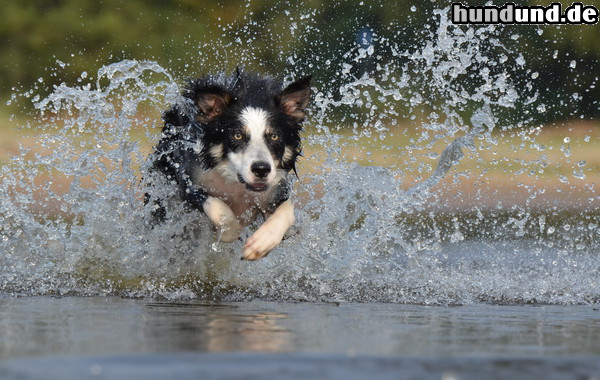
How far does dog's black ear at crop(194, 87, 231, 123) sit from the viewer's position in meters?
6.66

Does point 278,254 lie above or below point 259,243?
below

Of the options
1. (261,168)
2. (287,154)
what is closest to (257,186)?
(261,168)

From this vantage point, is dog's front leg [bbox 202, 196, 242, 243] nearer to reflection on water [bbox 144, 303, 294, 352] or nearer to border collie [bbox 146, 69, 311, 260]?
border collie [bbox 146, 69, 311, 260]

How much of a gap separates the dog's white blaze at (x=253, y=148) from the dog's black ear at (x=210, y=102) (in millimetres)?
161

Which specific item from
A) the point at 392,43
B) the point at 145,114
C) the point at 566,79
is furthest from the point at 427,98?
the point at 145,114

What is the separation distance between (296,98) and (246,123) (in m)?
0.48

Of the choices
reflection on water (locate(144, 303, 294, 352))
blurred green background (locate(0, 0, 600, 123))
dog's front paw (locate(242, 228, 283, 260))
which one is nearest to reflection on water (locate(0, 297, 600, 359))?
reflection on water (locate(144, 303, 294, 352))

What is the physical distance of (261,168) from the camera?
6.21 m

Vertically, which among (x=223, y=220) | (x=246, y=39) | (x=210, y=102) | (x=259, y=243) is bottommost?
(x=259, y=243)

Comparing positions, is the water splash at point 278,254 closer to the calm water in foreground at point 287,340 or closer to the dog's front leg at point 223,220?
the dog's front leg at point 223,220

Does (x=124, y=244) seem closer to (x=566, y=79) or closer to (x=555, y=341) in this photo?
(x=555, y=341)

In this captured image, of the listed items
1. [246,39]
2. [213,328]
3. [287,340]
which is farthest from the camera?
[246,39]

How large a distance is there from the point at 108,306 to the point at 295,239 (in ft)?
6.27

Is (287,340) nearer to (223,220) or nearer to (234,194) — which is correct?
(223,220)
